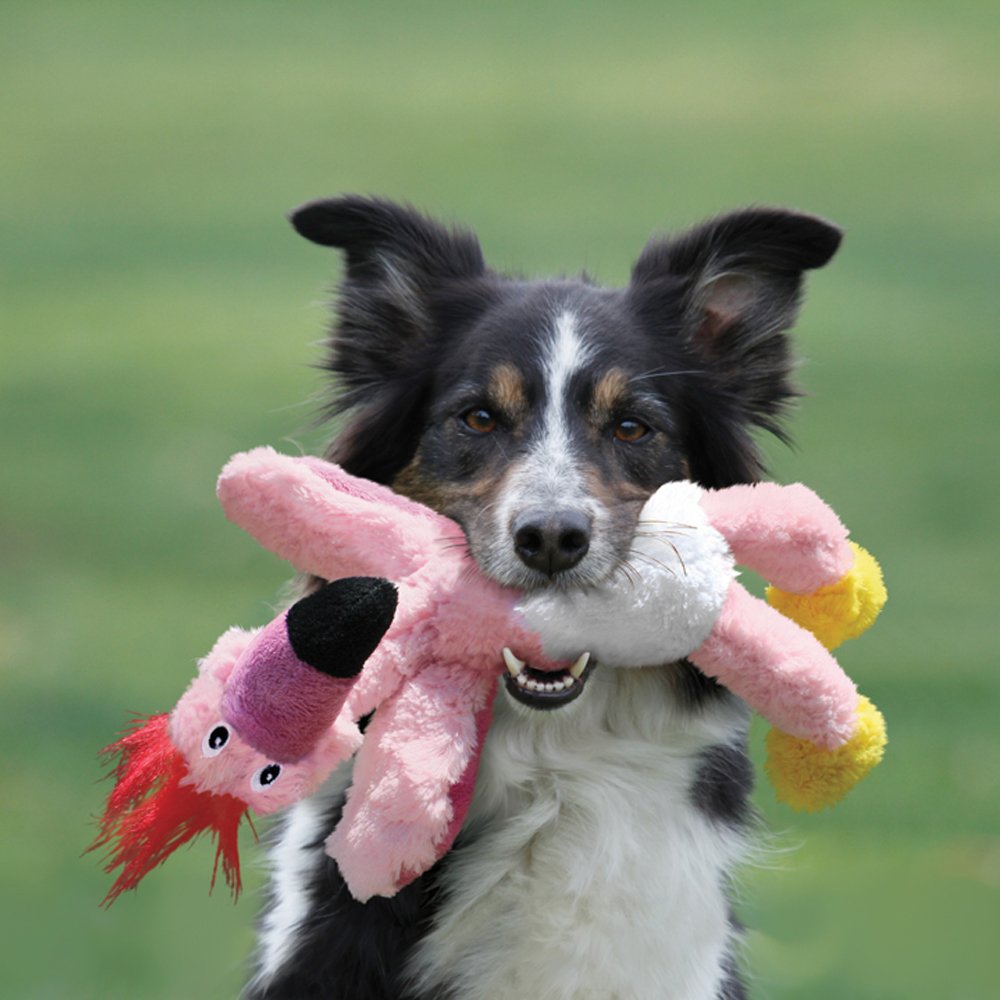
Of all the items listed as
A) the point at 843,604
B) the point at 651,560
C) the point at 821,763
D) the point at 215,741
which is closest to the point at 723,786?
the point at 821,763

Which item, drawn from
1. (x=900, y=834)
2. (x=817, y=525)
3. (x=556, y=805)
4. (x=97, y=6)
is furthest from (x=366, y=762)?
(x=97, y=6)

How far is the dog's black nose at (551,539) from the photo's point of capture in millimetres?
4336

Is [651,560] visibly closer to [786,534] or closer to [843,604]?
[786,534]

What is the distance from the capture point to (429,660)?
14.3 feet

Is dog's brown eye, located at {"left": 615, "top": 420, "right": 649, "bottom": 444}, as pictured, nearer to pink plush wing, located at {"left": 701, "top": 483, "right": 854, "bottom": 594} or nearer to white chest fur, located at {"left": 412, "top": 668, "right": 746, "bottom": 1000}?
pink plush wing, located at {"left": 701, "top": 483, "right": 854, "bottom": 594}

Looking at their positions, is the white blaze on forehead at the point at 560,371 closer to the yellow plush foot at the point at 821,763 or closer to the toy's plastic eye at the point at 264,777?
the yellow plush foot at the point at 821,763

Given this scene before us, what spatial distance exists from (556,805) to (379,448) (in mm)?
1133

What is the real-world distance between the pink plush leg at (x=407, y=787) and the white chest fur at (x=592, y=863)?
298 millimetres

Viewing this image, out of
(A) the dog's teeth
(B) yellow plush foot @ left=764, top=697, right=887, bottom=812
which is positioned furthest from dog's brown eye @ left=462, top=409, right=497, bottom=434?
(B) yellow plush foot @ left=764, top=697, right=887, bottom=812

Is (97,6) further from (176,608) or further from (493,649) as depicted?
(493,649)

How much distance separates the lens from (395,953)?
15.0 ft

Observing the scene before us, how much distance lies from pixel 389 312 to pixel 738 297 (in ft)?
3.15

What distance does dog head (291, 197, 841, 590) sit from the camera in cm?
482

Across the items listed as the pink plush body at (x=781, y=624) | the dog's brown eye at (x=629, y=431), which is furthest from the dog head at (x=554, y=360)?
the pink plush body at (x=781, y=624)
